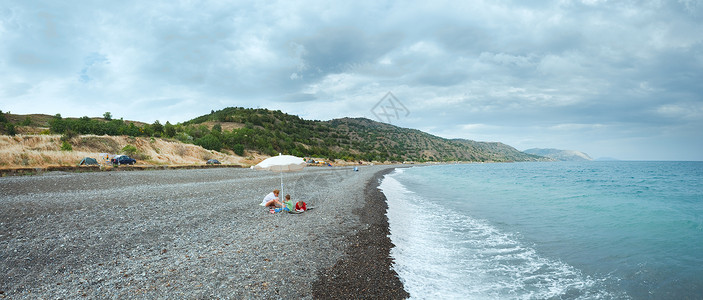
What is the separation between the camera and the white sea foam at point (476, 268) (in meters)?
5.77

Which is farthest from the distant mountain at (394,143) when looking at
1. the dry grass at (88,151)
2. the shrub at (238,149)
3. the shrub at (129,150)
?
the shrub at (129,150)

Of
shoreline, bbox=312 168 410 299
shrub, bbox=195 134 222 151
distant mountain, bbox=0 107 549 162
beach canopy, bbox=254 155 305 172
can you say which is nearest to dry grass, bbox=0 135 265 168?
distant mountain, bbox=0 107 549 162

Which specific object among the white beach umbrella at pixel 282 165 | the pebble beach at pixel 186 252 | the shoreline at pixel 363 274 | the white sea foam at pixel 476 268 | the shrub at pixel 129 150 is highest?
the shrub at pixel 129 150

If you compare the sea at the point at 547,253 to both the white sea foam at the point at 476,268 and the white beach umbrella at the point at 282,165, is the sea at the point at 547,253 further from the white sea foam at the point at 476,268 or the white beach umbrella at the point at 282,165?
the white beach umbrella at the point at 282,165

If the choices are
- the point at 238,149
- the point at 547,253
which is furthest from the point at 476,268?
the point at 238,149

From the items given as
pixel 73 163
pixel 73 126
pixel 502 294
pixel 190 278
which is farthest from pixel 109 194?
pixel 73 126

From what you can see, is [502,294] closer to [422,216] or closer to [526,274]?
[526,274]

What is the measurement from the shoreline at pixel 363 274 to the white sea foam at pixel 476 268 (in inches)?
10.9

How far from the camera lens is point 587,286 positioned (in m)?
6.09

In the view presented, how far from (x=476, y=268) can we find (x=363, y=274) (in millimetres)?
2924

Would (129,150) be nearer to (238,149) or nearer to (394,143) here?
(238,149)

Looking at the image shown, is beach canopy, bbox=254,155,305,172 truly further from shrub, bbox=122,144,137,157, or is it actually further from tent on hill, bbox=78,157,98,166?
shrub, bbox=122,144,137,157

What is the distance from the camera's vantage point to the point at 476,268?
7.00 m

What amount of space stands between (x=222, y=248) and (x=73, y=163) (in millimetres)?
32141
